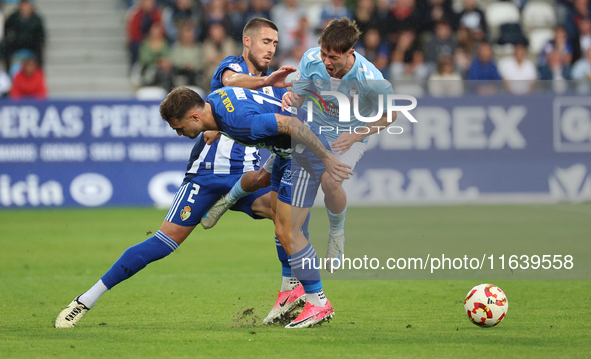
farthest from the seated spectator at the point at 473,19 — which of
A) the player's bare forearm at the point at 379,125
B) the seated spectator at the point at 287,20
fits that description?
the player's bare forearm at the point at 379,125

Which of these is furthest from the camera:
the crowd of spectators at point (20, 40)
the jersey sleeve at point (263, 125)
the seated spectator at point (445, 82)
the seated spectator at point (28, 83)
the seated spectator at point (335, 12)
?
the seated spectator at point (335, 12)

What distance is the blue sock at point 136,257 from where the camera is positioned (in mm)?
5953

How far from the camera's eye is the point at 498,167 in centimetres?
802

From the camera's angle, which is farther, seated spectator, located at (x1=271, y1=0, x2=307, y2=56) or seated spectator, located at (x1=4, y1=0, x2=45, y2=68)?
seated spectator, located at (x1=271, y1=0, x2=307, y2=56)

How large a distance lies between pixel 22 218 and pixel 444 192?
7814 millimetres

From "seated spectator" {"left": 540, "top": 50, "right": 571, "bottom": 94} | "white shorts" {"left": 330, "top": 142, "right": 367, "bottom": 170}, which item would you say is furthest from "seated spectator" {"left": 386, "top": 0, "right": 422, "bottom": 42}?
"white shorts" {"left": 330, "top": 142, "right": 367, "bottom": 170}

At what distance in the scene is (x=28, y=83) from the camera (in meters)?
15.2

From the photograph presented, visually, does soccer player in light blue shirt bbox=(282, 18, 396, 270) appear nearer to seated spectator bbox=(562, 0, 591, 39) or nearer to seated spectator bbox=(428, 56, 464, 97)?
seated spectator bbox=(428, 56, 464, 97)

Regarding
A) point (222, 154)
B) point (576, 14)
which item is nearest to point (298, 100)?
point (222, 154)

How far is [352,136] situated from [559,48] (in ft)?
37.1

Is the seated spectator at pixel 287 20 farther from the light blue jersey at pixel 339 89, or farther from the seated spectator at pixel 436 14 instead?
the light blue jersey at pixel 339 89

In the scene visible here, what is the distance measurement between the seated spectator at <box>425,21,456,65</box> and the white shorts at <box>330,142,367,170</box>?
9.36 metres

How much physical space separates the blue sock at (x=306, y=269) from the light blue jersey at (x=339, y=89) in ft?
3.91

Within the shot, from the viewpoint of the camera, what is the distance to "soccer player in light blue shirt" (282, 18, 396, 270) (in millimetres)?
6215
